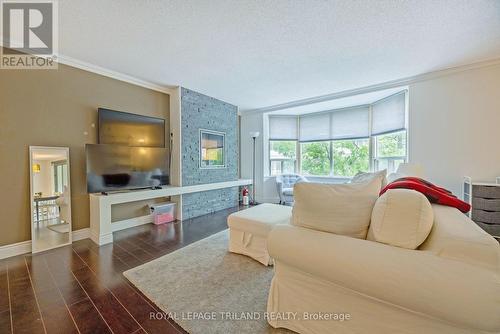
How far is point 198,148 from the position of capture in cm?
416

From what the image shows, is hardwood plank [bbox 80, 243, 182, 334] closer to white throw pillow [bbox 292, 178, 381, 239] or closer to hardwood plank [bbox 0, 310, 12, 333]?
hardwood plank [bbox 0, 310, 12, 333]

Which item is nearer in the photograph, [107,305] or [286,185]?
[107,305]

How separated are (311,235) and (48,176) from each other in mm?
3303

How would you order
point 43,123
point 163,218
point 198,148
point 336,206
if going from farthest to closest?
1. point 198,148
2. point 163,218
3. point 43,123
4. point 336,206

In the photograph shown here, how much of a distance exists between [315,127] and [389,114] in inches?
67.5

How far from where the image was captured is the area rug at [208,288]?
1405 mm

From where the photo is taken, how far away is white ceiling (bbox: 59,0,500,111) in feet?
6.04

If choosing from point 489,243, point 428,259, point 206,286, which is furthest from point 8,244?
point 489,243

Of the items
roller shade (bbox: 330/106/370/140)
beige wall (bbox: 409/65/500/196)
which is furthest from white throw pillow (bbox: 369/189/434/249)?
roller shade (bbox: 330/106/370/140)

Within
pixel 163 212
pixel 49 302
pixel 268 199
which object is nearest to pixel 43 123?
pixel 163 212

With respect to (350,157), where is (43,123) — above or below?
above

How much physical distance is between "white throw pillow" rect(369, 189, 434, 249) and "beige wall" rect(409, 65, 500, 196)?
3038mm

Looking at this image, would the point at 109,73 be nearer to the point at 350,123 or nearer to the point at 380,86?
the point at 380,86

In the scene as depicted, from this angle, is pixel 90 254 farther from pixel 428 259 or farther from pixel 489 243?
pixel 489 243
